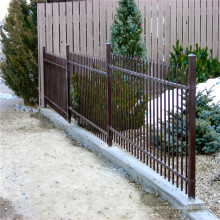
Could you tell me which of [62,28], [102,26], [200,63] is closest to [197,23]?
[200,63]

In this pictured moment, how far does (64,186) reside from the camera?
5504 millimetres

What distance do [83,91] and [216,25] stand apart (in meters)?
5.66

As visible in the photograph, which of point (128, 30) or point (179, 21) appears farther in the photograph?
point (179, 21)

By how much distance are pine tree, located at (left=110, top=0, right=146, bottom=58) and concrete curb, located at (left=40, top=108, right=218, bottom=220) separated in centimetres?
253

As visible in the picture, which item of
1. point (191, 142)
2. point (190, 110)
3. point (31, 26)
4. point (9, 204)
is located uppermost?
point (31, 26)

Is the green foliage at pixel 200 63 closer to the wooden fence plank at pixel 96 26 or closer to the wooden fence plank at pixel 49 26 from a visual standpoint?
the wooden fence plank at pixel 96 26

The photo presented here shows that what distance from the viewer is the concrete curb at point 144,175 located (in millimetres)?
4508

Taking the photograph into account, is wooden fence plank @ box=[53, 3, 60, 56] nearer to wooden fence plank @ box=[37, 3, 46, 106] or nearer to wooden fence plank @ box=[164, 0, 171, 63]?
wooden fence plank @ box=[37, 3, 46, 106]

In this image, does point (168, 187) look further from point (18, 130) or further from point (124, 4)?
point (124, 4)

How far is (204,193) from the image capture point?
495 centimetres

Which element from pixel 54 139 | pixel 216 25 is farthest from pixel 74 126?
pixel 216 25

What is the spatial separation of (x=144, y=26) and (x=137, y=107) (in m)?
5.71

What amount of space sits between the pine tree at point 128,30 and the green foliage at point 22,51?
6.13 feet

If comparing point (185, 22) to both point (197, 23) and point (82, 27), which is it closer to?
point (197, 23)
